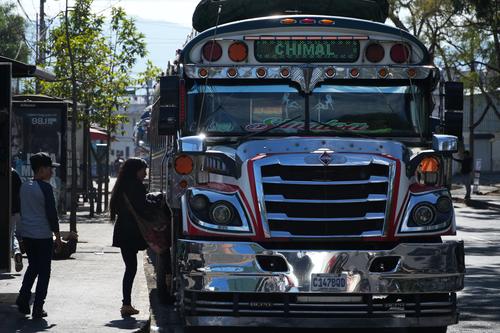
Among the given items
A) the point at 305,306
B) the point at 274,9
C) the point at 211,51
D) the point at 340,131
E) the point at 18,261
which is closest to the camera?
the point at 305,306

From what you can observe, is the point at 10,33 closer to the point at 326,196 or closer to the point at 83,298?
the point at 83,298

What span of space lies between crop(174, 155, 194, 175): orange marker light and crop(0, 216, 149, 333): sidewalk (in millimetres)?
1747

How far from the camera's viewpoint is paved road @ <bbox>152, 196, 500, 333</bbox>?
12688mm

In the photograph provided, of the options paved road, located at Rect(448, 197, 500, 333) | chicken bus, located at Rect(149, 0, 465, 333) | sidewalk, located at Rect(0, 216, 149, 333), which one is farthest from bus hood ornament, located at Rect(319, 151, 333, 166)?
paved road, located at Rect(448, 197, 500, 333)

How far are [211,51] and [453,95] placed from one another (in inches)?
97.2

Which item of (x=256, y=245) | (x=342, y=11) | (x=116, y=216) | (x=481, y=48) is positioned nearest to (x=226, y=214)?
(x=256, y=245)

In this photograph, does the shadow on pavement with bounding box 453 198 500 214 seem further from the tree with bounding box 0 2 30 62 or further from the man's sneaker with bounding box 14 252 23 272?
the tree with bounding box 0 2 30 62

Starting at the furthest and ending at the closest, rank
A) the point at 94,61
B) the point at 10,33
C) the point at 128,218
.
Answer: the point at 10,33
the point at 94,61
the point at 128,218

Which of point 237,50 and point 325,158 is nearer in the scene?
point 325,158

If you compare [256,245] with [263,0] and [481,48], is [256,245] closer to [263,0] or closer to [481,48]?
[263,0]

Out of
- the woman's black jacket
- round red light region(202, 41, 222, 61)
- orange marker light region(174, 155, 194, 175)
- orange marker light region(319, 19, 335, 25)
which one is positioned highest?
orange marker light region(319, 19, 335, 25)

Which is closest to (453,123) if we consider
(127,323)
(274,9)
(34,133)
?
(274,9)

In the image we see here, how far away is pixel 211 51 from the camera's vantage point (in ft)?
38.3

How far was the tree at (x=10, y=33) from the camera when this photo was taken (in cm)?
7050
